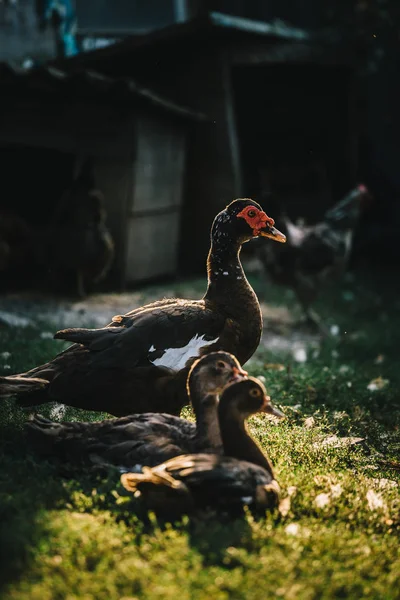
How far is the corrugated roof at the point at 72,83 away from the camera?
1041cm

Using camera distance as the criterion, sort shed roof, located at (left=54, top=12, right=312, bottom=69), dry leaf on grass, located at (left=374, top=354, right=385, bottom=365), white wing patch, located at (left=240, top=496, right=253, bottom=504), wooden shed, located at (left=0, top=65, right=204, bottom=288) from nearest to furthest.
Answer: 1. white wing patch, located at (left=240, top=496, right=253, bottom=504)
2. dry leaf on grass, located at (left=374, top=354, right=385, bottom=365)
3. wooden shed, located at (left=0, top=65, right=204, bottom=288)
4. shed roof, located at (left=54, top=12, right=312, bottom=69)

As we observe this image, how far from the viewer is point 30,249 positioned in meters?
12.2

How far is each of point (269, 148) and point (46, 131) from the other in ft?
20.5

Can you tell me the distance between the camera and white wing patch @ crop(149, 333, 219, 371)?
183 inches

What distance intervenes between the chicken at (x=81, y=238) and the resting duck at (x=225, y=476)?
7.08m

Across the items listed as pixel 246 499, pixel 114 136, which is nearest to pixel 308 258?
pixel 114 136

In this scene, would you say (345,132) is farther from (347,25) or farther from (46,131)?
(46,131)

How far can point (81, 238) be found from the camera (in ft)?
35.6

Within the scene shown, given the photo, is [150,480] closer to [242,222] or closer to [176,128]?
[242,222]

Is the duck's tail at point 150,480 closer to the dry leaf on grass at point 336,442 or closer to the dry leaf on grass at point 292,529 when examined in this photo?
the dry leaf on grass at point 292,529

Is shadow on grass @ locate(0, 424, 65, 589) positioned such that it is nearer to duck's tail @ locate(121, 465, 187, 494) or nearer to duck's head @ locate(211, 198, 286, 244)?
duck's tail @ locate(121, 465, 187, 494)

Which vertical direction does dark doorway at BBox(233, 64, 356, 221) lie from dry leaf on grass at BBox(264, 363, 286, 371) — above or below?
above

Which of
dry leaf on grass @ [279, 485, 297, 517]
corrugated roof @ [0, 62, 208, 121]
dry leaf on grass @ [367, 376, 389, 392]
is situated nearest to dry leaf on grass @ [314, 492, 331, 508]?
dry leaf on grass @ [279, 485, 297, 517]

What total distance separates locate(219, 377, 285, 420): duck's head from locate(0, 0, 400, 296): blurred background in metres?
7.07
